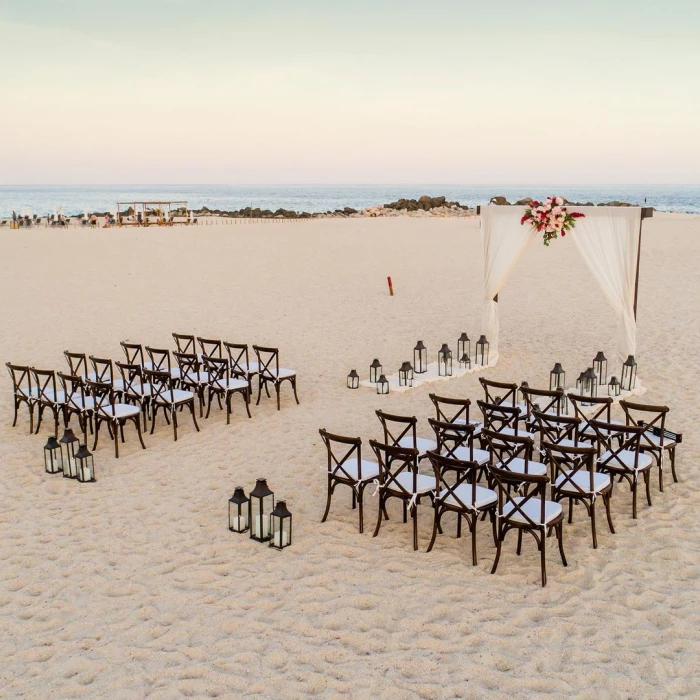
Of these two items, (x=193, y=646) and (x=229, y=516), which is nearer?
(x=193, y=646)

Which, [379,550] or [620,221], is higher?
[620,221]

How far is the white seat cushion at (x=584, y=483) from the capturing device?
6.20 metres

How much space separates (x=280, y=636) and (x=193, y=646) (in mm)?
568

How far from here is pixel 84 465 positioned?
7602 millimetres

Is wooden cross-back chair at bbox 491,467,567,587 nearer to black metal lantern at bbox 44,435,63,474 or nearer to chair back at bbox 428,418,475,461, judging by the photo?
chair back at bbox 428,418,475,461

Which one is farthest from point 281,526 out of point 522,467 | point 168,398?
point 168,398

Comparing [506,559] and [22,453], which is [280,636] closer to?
[506,559]

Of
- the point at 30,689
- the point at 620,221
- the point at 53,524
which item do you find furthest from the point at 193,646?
the point at 620,221

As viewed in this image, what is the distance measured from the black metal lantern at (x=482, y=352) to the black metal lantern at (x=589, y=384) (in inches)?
87.3

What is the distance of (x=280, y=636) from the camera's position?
493cm

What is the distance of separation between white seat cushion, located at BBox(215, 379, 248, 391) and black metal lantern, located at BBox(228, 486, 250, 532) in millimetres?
3136

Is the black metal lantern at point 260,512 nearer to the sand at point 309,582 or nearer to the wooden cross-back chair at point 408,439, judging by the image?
the sand at point 309,582

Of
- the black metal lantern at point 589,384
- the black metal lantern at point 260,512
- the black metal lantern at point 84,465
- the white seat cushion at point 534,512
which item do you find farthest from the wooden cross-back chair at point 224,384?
the white seat cushion at point 534,512

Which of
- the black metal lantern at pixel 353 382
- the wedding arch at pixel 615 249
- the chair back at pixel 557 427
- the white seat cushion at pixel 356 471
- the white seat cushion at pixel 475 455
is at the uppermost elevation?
the wedding arch at pixel 615 249
